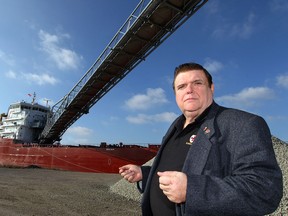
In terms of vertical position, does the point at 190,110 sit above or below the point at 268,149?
above

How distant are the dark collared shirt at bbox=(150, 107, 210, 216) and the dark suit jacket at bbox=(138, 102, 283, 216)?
0.76ft

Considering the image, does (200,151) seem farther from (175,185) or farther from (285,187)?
(285,187)

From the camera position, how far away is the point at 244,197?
4.09ft

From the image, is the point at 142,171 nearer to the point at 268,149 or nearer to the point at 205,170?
the point at 205,170

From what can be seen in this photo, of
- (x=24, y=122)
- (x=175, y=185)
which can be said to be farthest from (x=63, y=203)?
(x=24, y=122)

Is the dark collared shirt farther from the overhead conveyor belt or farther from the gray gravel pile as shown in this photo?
the overhead conveyor belt

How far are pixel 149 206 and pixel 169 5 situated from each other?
10.2 metres

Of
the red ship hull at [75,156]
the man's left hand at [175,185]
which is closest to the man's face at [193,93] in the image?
the man's left hand at [175,185]

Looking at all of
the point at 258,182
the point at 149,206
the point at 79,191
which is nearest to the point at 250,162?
the point at 258,182

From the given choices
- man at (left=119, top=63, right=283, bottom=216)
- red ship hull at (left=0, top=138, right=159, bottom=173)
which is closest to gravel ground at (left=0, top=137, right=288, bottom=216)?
man at (left=119, top=63, right=283, bottom=216)

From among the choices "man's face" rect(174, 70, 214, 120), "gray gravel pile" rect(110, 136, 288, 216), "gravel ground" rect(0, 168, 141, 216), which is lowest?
"gravel ground" rect(0, 168, 141, 216)

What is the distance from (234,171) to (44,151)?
86.5 feet

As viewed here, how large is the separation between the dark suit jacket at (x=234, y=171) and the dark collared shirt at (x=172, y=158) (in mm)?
231

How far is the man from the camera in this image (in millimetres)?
1261
